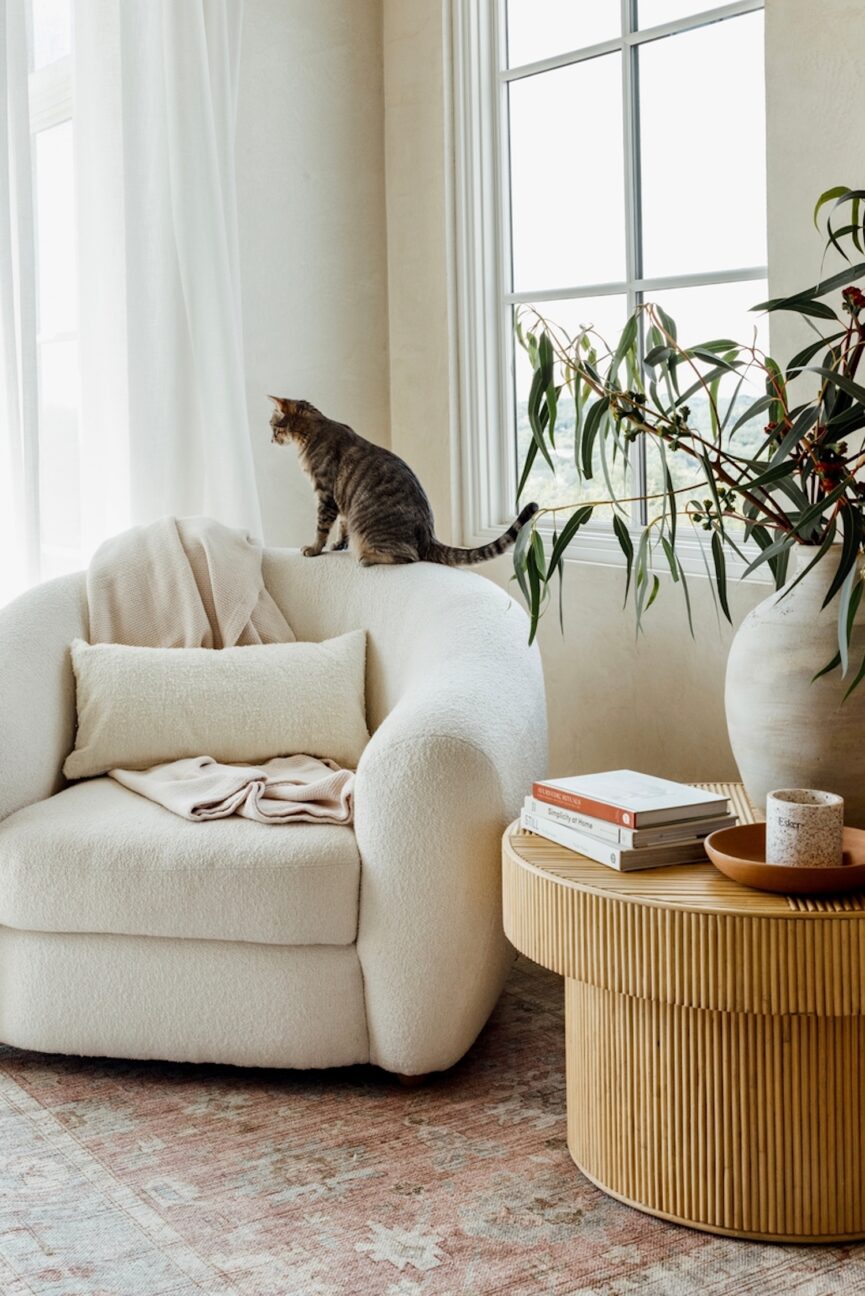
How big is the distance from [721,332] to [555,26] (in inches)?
36.0

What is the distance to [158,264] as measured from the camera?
319 centimetres

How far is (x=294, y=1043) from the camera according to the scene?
7.36ft

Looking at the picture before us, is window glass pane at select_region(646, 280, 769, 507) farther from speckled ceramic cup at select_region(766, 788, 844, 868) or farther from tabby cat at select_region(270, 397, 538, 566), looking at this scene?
speckled ceramic cup at select_region(766, 788, 844, 868)

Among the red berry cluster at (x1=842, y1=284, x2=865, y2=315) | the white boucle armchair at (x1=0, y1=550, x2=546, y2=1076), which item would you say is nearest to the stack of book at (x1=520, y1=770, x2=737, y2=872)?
the white boucle armchair at (x1=0, y1=550, x2=546, y2=1076)

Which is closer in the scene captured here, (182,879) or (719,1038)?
(719,1038)

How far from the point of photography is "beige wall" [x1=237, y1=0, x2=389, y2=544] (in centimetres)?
339

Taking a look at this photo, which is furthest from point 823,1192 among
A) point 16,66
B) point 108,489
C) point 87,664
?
point 16,66

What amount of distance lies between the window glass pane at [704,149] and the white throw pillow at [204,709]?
1.17 meters

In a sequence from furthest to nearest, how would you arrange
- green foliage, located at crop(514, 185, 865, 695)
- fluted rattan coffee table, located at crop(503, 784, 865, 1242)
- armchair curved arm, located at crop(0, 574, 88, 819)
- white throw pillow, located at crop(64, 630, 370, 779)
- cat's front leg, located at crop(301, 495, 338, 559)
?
cat's front leg, located at crop(301, 495, 338, 559) < white throw pillow, located at crop(64, 630, 370, 779) < armchair curved arm, located at crop(0, 574, 88, 819) < green foliage, located at crop(514, 185, 865, 695) < fluted rattan coffee table, located at crop(503, 784, 865, 1242)

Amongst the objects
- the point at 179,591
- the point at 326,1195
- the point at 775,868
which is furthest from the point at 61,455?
the point at 775,868

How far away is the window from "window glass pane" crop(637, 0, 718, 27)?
1.30 metres

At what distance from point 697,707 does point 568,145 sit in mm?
1344

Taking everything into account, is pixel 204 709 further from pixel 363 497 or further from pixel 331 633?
pixel 363 497

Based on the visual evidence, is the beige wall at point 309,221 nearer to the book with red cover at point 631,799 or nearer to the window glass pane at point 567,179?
the window glass pane at point 567,179
